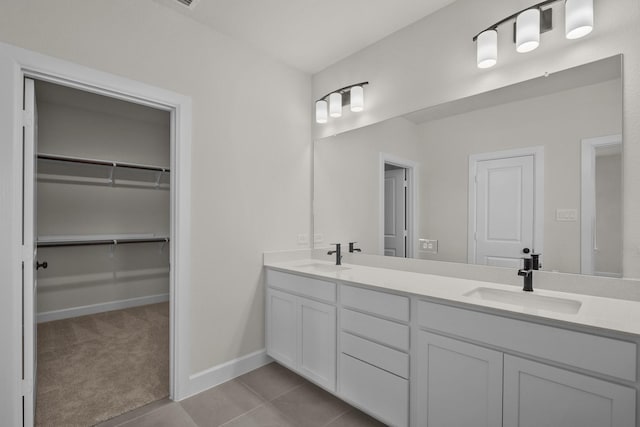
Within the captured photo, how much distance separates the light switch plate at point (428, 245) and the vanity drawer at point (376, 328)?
2.20 feet

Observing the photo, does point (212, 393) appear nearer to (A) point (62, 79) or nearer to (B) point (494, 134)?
(A) point (62, 79)

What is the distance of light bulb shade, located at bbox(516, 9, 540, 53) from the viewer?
1.58 m

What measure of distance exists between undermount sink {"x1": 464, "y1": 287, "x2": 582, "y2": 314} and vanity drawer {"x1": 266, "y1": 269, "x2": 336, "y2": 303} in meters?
0.85

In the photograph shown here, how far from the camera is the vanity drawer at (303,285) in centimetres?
206

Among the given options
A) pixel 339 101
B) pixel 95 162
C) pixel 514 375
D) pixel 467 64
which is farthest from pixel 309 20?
pixel 95 162

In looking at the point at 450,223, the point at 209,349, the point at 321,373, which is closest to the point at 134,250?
the point at 209,349

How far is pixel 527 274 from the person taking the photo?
1.59m

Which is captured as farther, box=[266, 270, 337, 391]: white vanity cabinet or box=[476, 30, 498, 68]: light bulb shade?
box=[266, 270, 337, 391]: white vanity cabinet

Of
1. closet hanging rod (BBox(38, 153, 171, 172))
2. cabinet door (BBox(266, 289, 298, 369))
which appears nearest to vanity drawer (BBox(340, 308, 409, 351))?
cabinet door (BBox(266, 289, 298, 369))

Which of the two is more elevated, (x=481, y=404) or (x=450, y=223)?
(x=450, y=223)

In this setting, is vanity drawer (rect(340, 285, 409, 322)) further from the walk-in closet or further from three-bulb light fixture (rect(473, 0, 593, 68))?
the walk-in closet

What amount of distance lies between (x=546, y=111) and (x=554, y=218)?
576 mm

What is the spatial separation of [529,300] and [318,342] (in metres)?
1.28

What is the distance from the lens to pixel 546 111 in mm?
1658
